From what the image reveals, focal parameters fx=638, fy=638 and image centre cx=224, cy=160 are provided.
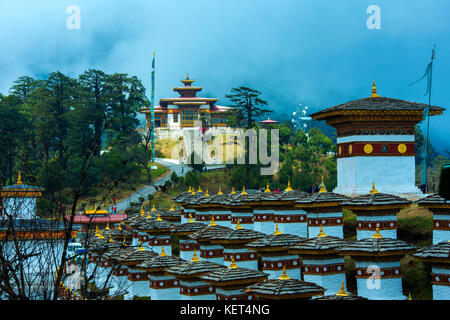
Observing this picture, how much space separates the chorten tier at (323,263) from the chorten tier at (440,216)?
2750 mm

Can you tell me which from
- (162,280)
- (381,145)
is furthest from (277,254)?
(381,145)

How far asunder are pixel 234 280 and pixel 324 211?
4567 mm

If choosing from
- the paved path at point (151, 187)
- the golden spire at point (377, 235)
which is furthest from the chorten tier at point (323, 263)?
the paved path at point (151, 187)

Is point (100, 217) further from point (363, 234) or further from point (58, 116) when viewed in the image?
point (363, 234)

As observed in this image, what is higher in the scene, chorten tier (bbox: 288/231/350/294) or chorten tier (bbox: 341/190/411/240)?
chorten tier (bbox: 341/190/411/240)

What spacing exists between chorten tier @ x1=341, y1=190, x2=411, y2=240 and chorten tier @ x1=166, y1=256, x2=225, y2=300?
5.13 meters

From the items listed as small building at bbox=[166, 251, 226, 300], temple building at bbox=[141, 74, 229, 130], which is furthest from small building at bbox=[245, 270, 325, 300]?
temple building at bbox=[141, 74, 229, 130]

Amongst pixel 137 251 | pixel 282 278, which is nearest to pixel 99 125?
pixel 137 251

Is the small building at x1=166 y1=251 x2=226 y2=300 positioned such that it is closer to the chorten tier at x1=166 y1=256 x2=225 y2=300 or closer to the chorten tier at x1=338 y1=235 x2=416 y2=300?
the chorten tier at x1=166 y1=256 x2=225 y2=300

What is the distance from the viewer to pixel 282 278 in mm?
17484

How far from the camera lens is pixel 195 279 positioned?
22281mm

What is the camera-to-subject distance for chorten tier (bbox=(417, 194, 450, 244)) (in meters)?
19.3

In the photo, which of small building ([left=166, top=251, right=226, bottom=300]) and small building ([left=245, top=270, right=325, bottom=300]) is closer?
small building ([left=245, top=270, right=325, bottom=300])
